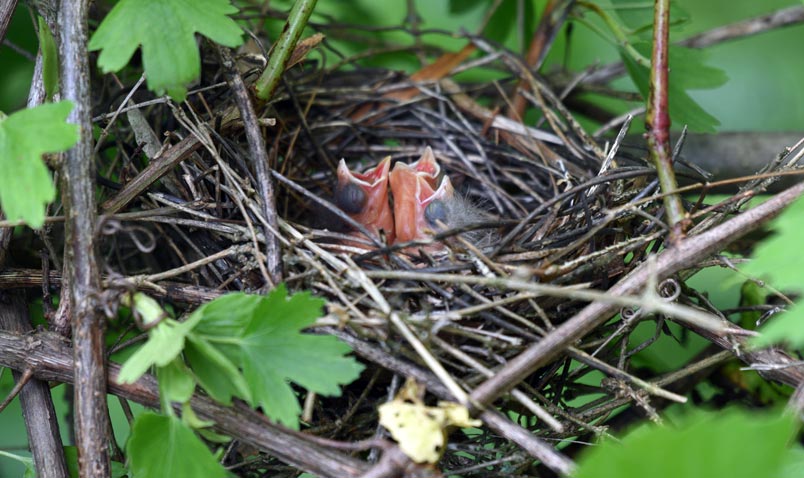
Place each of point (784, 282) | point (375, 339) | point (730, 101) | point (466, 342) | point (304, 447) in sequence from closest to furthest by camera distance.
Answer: point (784, 282) → point (304, 447) → point (375, 339) → point (466, 342) → point (730, 101)

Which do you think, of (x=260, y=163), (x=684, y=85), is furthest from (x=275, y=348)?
(x=684, y=85)

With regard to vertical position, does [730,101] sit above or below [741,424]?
above

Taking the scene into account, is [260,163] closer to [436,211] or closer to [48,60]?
[48,60]

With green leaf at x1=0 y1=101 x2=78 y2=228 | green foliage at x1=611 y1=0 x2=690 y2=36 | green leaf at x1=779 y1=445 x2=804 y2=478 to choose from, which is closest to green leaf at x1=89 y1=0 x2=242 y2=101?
green leaf at x1=0 y1=101 x2=78 y2=228

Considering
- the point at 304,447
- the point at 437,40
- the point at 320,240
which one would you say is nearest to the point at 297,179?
the point at 320,240

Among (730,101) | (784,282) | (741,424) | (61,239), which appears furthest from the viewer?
(730,101)

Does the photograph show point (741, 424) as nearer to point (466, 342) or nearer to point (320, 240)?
point (466, 342)

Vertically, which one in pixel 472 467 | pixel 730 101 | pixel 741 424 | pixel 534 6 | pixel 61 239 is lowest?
pixel 472 467

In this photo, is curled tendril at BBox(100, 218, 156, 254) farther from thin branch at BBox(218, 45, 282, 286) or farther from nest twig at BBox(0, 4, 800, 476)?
thin branch at BBox(218, 45, 282, 286)
